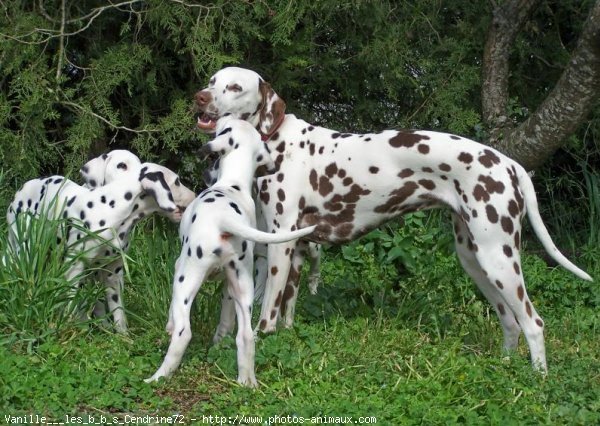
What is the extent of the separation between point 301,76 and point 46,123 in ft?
7.68

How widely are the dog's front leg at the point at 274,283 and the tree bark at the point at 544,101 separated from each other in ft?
8.91

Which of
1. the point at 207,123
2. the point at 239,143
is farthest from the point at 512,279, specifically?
the point at 207,123

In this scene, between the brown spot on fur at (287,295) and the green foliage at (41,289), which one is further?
the brown spot on fur at (287,295)

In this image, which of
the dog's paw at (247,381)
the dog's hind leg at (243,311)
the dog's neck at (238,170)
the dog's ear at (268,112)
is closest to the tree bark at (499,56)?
the dog's ear at (268,112)

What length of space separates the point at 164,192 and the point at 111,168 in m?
0.45

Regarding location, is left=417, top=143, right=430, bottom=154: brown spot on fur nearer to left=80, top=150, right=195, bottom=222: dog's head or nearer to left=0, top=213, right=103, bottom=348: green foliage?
left=80, top=150, right=195, bottom=222: dog's head

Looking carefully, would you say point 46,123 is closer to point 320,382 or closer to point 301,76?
point 301,76

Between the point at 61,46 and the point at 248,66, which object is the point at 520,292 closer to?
the point at 248,66

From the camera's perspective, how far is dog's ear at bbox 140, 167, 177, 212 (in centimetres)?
639

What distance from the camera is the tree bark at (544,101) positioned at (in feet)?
26.0

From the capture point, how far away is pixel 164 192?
6387 mm

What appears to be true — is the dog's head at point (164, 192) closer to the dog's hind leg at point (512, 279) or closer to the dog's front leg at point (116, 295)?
the dog's front leg at point (116, 295)

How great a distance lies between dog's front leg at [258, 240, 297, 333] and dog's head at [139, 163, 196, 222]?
26.1 inches

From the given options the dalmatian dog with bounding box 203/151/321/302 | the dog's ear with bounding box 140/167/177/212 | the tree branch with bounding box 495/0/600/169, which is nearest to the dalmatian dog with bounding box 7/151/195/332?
the dog's ear with bounding box 140/167/177/212
